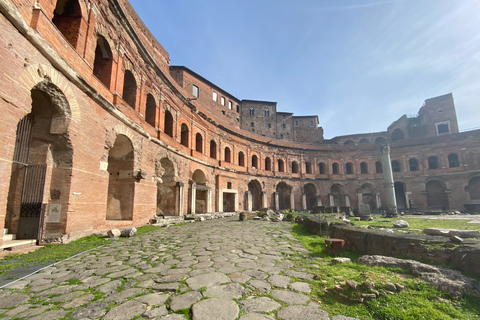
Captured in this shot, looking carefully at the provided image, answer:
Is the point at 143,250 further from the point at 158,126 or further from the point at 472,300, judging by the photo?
the point at 158,126

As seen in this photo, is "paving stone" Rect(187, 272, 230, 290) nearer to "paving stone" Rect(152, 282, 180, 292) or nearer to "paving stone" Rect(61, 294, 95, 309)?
"paving stone" Rect(152, 282, 180, 292)

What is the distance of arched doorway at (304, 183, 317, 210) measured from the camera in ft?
90.1

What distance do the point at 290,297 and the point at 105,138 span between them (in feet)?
25.1

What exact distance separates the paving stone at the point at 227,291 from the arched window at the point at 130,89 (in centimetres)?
960

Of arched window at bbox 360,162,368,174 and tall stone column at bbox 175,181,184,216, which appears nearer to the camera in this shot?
tall stone column at bbox 175,181,184,216

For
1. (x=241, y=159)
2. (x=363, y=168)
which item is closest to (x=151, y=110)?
(x=241, y=159)

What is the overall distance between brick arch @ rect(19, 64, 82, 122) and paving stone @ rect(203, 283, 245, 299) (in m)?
5.74

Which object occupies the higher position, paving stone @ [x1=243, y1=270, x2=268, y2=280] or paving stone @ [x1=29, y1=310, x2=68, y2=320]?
paving stone @ [x1=29, y1=310, x2=68, y2=320]

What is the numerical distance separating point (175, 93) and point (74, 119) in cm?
819

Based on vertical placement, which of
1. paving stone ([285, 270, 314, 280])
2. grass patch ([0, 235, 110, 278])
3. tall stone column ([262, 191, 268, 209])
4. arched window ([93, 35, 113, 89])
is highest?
arched window ([93, 35, 113, 89])

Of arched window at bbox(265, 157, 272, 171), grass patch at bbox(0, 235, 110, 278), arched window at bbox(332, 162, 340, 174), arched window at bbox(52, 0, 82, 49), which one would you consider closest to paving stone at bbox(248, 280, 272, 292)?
grass patch at bbox(0, 235, 110, 278)

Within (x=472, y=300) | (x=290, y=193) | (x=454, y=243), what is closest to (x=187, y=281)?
(x=472, y=300)

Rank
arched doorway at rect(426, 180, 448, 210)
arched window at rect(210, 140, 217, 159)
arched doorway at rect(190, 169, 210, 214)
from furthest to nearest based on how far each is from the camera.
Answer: arched doorway at rect(426, 180, 448, 210)
arched window at rect(210, 140, 217, 159)
arched doorway at rect(190, 169, 210, 214)

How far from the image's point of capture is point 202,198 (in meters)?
16.9
